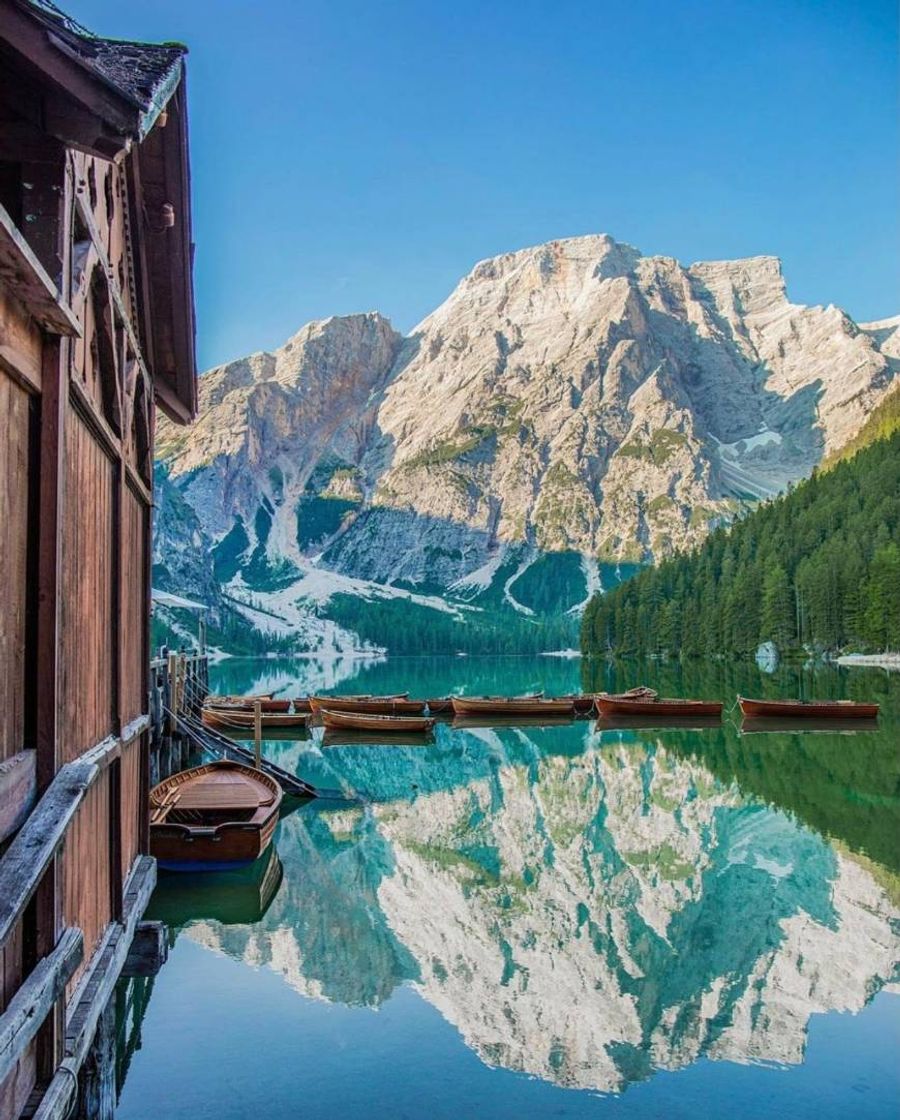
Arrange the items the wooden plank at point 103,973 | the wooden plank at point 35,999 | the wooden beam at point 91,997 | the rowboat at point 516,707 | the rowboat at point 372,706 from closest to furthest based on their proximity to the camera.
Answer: the wooden plank at point 35,999 → the wooden beam at point 91,997 → the wooden plank at point 103,973 → the rowboat at point 372,706 → the rowboat at point 516,707

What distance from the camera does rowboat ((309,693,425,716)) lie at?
48875 mm

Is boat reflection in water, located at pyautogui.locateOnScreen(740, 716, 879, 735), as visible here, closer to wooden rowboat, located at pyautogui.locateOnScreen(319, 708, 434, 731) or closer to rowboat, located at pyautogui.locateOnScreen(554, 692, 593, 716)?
rowboat, located at pyautogui.locateOnScreen(554, 692, 593, 716)

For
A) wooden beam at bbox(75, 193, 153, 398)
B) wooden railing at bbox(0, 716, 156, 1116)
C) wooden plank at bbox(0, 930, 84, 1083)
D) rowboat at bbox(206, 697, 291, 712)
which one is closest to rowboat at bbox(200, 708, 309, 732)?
rowboat at bbox(206, 697, 291, 712)

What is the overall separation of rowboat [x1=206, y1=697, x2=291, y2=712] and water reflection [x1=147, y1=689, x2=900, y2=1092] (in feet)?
64.8

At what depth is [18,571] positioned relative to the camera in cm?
565

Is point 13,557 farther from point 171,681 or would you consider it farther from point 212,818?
point 171,681

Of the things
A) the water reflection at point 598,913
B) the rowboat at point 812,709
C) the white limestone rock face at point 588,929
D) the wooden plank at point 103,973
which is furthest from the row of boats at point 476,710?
the wooden plank at point 103,973

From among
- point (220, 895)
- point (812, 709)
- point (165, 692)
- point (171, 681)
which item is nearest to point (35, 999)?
point (220, 895)

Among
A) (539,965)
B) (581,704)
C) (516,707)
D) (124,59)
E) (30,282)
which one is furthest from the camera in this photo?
(581,704)

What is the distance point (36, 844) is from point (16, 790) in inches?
18.3

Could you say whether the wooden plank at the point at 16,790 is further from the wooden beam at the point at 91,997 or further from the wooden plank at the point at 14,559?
the wooden beam at the point at 91,997

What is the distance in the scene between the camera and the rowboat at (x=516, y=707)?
5003 cm

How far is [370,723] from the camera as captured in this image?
141 ft

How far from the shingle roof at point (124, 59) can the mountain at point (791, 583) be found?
80.4 m
